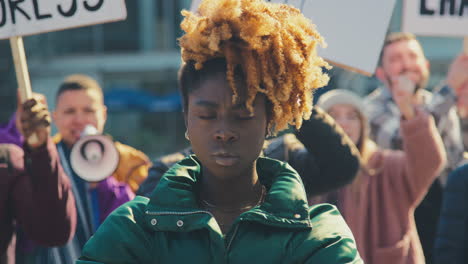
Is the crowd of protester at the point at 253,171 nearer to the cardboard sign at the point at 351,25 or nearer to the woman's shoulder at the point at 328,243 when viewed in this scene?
the woman's shoulder at the point at 328,243

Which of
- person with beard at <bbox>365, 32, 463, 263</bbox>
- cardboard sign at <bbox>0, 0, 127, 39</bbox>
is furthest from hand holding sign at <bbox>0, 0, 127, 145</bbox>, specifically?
person with beard at <bbox>365, 32, 463, 263</bbox>

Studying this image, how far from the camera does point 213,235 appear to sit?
182 cm

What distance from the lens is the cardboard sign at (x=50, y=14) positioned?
3176 mm

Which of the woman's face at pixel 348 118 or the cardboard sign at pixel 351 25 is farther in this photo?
the woman's face at pixel 348 118

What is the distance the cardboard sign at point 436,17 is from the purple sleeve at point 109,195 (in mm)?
1583

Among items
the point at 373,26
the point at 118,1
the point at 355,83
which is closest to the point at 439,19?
the point at 373,26

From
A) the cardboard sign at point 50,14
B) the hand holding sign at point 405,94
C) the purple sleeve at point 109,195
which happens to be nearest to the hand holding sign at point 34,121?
the cardboard sign at point 50,14

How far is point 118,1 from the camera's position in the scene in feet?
10.6

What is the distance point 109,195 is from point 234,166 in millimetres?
1809

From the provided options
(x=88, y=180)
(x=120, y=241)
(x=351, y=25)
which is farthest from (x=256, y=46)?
(x=88, y=180)

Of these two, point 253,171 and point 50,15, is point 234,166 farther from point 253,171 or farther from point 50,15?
point 50,15

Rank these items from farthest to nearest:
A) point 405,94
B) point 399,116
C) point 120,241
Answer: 1. point 399,116
2. point 405,94
3. point 120,241

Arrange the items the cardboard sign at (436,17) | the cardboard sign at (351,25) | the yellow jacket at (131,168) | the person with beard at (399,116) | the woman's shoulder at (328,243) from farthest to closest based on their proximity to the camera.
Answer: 1. the person with beard at (399,116)
2. the yellow jacket at (131,168)
3. the cardboard sign at (436,17)
4. the cardboard sign at (351,25)
5. the woman's shoulder at (328,243)

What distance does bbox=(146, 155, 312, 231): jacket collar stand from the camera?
72.4 inches
